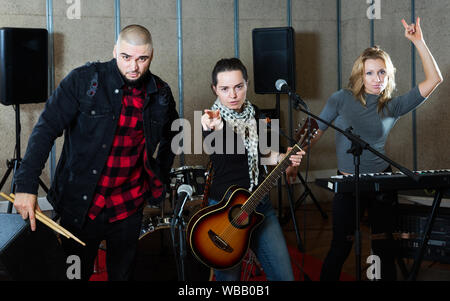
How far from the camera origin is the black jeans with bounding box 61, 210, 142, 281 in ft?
7.21

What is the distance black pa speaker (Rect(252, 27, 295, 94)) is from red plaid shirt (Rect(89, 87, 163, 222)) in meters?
2.58

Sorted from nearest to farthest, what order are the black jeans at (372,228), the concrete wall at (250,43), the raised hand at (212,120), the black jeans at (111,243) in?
1. the raised hand at (212,120)
2. the black jeans at (111,243)
3. the black jeans at (372,228)
4. the concrete wall at (250,43)

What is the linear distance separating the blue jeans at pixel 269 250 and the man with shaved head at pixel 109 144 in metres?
0.40

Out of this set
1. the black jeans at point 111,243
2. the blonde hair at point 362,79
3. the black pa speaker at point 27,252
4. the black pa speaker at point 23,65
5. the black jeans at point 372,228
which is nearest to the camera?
the black pa speaker at point 27,252

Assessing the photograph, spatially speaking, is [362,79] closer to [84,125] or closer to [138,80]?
[138,80]

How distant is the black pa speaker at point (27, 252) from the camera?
1.50 meters

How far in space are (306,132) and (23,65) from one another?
8.93 ft

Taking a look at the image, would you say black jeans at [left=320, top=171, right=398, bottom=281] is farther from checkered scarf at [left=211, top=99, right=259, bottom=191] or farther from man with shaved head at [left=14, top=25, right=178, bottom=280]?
man with shaved head at [left=14, top=25, right=178, bottom=280]

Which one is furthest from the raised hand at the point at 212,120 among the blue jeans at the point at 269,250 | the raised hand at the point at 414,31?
the raised hand at the point at 414,31

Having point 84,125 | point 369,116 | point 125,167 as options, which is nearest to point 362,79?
point 369,116

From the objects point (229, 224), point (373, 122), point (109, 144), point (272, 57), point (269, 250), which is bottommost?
point (269, 250)

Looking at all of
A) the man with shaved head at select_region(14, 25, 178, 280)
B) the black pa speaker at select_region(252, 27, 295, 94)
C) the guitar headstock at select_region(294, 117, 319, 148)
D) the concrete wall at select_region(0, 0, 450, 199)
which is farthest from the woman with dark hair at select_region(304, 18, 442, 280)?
the concrete wall at select_region(0, 0, 450, 199)

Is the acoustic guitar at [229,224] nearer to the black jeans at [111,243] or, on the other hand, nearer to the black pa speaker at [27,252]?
the black jeans at [111,243]

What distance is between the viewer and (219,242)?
2295 mm
